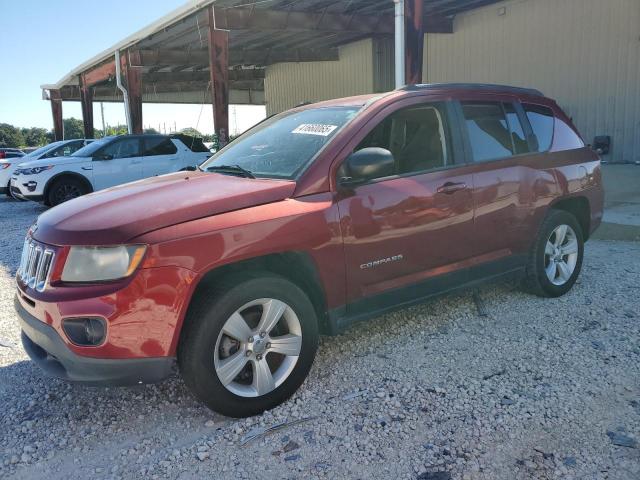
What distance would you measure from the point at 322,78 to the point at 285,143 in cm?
2017

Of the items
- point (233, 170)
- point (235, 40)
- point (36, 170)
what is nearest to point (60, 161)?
point (36, 170)

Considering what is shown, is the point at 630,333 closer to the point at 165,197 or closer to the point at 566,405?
the point at 566,405

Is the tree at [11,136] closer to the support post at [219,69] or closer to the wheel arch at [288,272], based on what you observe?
the support post at [219,69]

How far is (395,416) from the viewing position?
2.98 meters

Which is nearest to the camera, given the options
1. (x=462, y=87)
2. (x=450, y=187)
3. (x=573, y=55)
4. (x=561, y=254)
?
(x=450, y=187)

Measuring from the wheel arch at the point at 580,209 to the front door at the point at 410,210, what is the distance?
4.76 ft

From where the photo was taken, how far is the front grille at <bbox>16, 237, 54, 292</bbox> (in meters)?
2.82

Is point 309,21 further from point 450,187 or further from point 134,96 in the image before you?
point 450,187

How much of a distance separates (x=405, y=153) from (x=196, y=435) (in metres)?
2.29

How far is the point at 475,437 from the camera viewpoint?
276 centimetres

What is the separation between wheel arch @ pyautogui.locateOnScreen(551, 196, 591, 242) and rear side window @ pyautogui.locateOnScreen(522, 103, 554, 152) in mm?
572

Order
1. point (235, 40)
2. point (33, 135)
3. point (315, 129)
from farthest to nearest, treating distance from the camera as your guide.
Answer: point (33, 135), point (235, 40), point (315, 129)

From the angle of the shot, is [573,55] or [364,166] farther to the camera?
[573,55]

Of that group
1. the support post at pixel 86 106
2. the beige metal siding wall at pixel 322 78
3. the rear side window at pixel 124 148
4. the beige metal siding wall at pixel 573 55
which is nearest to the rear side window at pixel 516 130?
the rear side window at pixel 124 148
